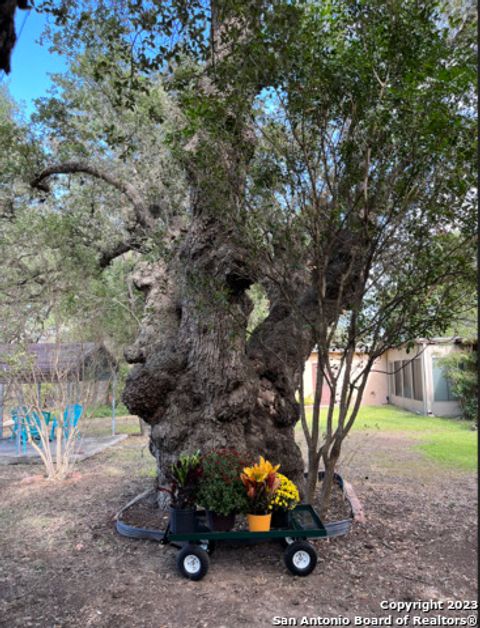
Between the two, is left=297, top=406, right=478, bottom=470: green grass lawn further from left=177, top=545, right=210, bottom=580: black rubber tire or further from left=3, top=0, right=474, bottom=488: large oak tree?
left=177, top=545, right=210, bottom=580: black rubber tire

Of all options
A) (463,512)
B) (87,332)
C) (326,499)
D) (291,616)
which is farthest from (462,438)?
(291,616)

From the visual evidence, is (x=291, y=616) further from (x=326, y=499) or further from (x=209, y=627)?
(x=326, y=499)

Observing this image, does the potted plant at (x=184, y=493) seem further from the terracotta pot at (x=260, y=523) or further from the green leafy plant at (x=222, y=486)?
the terracotta pot at (x=260, y=523)

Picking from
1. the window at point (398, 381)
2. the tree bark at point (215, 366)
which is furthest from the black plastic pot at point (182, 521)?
the window at point (398, 381)

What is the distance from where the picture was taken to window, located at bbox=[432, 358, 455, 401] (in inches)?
631

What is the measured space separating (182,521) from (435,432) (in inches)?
414

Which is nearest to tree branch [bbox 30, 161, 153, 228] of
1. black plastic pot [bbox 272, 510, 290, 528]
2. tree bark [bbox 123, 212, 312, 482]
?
tree bark [bbox 123, 212, 312, 482]

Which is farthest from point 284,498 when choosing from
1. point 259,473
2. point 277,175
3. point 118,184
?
point 118,184

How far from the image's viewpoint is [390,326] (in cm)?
447

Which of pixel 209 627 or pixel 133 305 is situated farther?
pixel 133 305

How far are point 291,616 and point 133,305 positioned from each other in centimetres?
906

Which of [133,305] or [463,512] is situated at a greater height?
[133,305]

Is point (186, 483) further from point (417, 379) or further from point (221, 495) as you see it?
point (417, 379)

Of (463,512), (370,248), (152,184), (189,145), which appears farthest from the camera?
(152,184)
